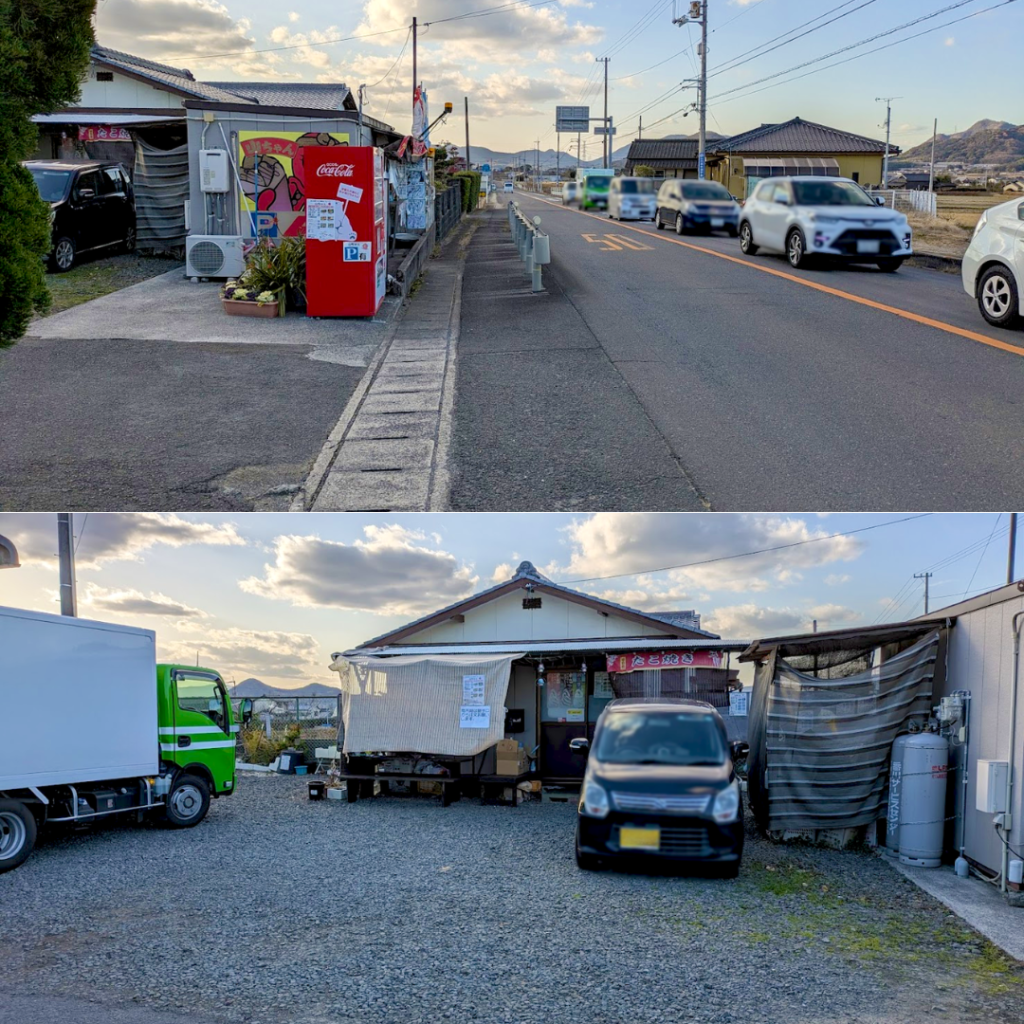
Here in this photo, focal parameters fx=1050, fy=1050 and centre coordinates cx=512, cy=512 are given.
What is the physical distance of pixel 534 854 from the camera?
977 centimetres

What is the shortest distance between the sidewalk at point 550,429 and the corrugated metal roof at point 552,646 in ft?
13.3

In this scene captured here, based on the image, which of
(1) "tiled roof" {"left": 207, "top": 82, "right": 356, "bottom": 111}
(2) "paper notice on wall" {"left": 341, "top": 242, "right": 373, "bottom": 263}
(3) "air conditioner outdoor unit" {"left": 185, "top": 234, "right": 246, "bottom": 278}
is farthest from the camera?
(1) "tiled roof" {"left": 207, "top": 82, "right": 356, "bottom": 111}

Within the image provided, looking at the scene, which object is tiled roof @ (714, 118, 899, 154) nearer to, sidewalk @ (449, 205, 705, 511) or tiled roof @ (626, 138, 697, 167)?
tiled roof @ (626, 138, 697, 167)

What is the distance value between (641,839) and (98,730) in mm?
5515

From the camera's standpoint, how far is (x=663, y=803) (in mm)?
8547

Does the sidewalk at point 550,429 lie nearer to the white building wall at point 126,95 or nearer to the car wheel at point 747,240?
the car wheel at point 747,240

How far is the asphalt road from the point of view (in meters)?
8.40

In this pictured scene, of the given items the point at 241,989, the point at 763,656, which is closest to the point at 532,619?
the point at 763,656

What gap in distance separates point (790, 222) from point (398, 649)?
11.7m

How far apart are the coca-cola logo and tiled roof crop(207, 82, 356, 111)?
2209 centimetres

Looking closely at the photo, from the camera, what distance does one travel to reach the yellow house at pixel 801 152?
6525 cm

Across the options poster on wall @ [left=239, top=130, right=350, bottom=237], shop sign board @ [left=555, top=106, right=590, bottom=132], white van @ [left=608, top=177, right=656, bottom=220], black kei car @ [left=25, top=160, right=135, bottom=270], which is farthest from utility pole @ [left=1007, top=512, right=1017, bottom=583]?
shop sign board @ [left=555, top=106, right=590, bottom=132]

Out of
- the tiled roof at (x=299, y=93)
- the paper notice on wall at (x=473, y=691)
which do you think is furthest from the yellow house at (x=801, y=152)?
the paper notice on wall at (x=473, y=691)

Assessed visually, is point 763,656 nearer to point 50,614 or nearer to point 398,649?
point 398,649
